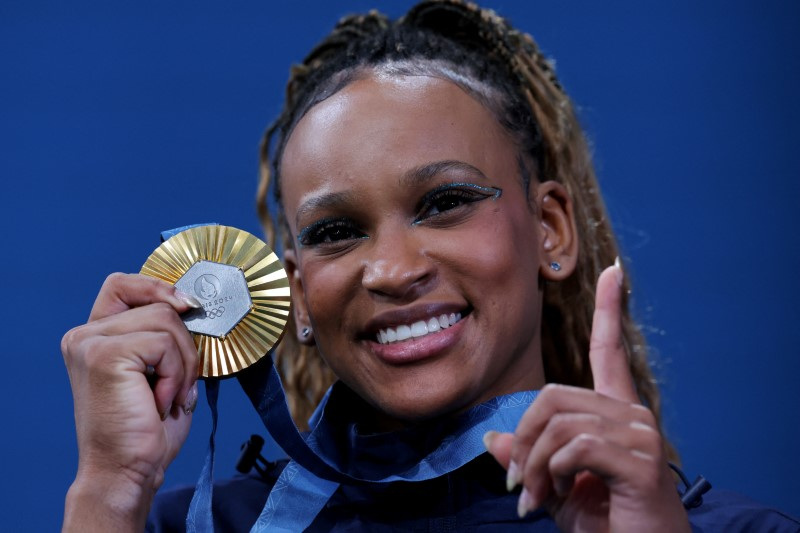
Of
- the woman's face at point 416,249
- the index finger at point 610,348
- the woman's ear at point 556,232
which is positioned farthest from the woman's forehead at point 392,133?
the index finger at point 610,348

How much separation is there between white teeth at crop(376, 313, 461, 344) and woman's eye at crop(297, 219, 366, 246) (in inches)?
6.5

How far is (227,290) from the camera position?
148cm

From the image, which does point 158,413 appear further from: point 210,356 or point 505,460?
point 505,460

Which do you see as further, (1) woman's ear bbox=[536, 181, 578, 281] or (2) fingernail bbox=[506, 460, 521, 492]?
(1) woman's ear bbox=[536, 181, 578, 281]

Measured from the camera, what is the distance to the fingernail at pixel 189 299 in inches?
57.7

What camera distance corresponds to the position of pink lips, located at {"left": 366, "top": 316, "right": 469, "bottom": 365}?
1519mm

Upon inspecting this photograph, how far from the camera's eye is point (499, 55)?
2.04m

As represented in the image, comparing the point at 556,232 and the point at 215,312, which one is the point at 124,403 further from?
the point at 556,232

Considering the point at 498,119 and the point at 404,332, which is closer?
the point at 404,332

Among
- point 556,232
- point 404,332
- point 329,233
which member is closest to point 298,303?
point 329,233

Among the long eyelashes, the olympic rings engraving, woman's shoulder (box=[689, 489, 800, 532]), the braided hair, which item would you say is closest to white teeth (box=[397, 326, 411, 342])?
the long eyelashes

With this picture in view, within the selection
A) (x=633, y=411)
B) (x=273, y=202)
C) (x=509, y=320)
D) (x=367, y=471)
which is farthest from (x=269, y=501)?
(x=273, y=202)

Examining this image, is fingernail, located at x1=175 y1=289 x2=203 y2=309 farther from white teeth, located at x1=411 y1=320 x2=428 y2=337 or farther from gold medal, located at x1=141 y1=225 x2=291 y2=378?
white teeth, located at x1=411 y1=320 x2=428 y2=337

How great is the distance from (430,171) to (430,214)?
0.07m
